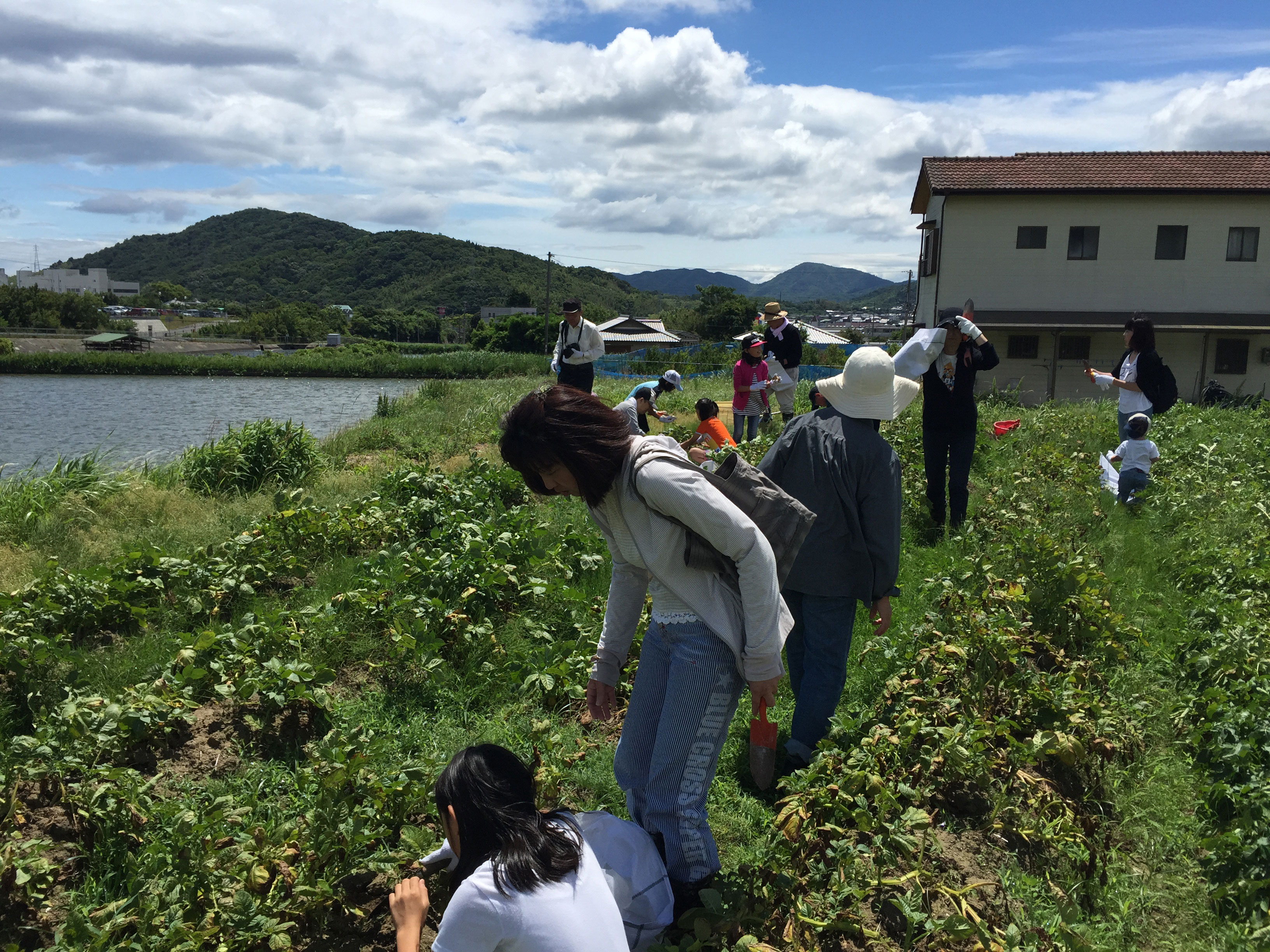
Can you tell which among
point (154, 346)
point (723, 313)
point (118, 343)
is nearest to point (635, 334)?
point (723, 313)

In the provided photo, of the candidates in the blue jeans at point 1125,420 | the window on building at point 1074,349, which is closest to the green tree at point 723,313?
the window on building at point 1074,349

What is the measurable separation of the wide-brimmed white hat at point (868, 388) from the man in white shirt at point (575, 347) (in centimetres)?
629

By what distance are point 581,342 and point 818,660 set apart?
22.0 feet

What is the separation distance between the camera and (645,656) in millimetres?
2869

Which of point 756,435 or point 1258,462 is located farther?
point 756,435

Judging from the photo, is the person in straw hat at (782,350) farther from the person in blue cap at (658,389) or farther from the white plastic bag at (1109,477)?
the white plastic bag at (1109,477)

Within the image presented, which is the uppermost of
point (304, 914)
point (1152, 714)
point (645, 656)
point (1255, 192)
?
point (1255, 192)

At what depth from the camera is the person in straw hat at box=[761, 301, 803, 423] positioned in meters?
11.9

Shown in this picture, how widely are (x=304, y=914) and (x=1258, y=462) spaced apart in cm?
1078

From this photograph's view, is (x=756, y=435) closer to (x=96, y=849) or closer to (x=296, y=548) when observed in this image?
(x=296, y=548)

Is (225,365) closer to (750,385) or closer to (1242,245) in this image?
(750,385)

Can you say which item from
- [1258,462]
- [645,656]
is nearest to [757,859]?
[645,656]

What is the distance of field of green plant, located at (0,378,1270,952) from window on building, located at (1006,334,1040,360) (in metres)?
21.1

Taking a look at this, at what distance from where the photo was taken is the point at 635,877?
2635 mm
